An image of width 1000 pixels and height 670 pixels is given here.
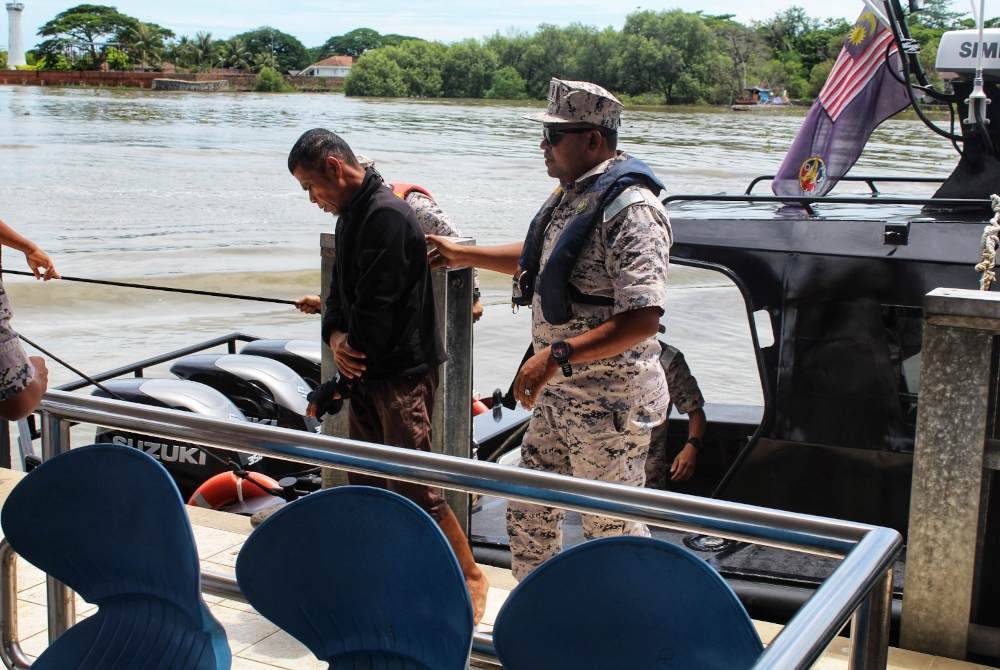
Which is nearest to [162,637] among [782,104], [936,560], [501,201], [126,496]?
[126,496]

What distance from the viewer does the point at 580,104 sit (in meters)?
3.60

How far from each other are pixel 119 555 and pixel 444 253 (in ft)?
6.66

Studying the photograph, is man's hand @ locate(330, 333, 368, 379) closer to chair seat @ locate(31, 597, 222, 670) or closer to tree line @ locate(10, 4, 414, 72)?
chair seat @ locate(31, 597, 222, 670)

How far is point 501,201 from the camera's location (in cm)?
3616

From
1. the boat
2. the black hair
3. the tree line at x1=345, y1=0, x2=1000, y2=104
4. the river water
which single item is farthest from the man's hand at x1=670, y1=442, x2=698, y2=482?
the tree line at x1=345, y1=0, x2=1000, y2=104

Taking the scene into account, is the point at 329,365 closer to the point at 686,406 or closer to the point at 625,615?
the point at 686,406

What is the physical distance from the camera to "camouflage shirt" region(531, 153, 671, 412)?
136 inches

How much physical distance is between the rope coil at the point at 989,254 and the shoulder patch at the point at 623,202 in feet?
3.67

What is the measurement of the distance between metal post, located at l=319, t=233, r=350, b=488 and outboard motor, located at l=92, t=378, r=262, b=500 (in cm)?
143

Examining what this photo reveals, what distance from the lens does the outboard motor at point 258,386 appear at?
6590 millimetres

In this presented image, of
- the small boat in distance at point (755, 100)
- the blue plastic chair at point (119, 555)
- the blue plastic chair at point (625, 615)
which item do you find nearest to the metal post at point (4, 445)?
the blue plastic chair at point (119, 555)

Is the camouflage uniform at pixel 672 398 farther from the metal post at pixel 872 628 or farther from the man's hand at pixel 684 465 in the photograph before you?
the metal post at pixel 872 628

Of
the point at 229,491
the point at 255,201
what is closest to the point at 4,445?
the point at 229,491

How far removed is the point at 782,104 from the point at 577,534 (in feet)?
215
